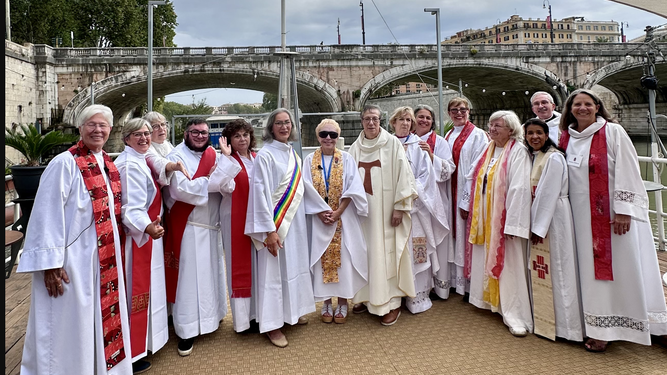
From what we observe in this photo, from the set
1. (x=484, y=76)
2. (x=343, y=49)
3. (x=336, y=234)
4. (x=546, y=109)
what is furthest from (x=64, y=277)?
(x=484, y=76)

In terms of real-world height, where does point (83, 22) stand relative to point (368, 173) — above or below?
above

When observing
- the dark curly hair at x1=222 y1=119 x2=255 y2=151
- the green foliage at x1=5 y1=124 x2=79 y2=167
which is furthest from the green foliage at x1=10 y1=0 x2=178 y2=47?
the dark curly hair at x1=222 y1=119 x2=255 y2=151

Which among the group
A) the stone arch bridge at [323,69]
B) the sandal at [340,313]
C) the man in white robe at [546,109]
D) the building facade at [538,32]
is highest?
the building facade at [538,32]

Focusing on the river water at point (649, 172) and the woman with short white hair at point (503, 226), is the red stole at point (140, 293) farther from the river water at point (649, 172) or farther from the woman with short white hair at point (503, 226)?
the river water at point (649, 172)

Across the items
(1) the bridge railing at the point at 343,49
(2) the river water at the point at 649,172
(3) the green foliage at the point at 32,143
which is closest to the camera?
(3) the green foliage at the point at 32,143

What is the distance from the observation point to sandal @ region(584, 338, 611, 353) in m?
2.89

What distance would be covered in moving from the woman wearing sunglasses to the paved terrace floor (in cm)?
35

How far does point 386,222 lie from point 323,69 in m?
22.3

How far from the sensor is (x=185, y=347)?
Result: 9.89ft

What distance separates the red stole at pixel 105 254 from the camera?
7.93 feet

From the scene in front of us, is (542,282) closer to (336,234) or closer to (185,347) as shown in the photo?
(336,234)

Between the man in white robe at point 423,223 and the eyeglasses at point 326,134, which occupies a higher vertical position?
the eyeglasses at point 326,134

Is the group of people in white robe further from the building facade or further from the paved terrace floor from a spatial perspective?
the building facade

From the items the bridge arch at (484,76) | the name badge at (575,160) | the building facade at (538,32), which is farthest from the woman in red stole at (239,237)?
the building facade at (538,32)
